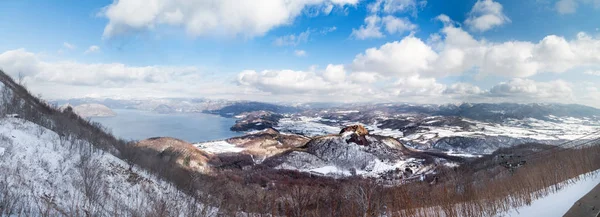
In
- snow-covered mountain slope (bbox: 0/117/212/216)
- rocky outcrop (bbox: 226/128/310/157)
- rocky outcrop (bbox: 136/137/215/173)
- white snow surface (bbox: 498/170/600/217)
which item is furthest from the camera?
rocky outcrop (bbox: 226/128/310/157)

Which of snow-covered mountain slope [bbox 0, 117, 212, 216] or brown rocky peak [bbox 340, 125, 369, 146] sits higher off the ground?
snow-covered mountain slope [bbox 0, 117, 212, 216]

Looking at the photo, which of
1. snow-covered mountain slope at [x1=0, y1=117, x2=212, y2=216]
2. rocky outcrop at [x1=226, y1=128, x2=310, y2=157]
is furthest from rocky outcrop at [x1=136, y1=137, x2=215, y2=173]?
snow-covered mountain slope at [x1=0, y1=117, x2=212, y2=216]

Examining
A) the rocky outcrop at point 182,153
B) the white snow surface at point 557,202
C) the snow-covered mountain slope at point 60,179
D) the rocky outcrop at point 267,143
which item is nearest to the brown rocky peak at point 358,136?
the rocky outcrop at point 267,143

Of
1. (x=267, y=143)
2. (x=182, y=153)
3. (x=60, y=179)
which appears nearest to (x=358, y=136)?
(x=267, y=143)

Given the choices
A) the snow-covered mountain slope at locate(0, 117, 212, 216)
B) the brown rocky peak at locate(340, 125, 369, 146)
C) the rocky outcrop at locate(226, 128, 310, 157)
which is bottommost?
the rocky outcrop at locate(226, 128, 310, 157)

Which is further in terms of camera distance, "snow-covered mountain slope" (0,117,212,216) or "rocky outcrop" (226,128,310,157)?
"rocky outcrop" (226,128,310,157)

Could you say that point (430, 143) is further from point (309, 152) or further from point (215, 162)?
point (215, 162)

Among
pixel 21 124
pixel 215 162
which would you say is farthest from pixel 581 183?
pixel 215 162

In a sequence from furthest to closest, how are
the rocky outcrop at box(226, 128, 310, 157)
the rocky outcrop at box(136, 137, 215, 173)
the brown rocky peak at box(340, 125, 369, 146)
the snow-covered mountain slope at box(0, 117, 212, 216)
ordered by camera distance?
the rocky outcrop at box(226, 128, 310, 157) → the brown rocky peak at box(340, 125, 369, 146) → the rocky outcrop at box(136, 137, 215, 173) → the snow-covered mountain slope at box(0, 117, 212, 216)

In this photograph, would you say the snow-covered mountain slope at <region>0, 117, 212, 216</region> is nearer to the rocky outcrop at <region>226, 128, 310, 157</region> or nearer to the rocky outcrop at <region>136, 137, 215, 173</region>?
the rocky outcrop at <region>136, 137, 215, 173</region>
